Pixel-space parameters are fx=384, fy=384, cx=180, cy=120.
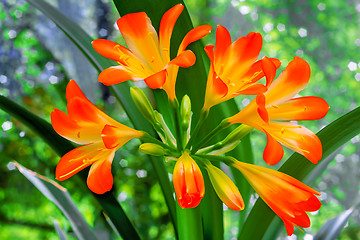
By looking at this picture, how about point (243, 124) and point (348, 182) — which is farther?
point (348, 182)

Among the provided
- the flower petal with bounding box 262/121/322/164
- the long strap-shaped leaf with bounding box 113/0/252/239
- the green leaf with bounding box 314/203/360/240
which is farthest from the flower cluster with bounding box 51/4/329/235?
the green leaf with bounding box 314/203/360/240

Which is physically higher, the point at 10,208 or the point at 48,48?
the point at 48,48

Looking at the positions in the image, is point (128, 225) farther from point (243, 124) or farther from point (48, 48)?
point (48, 48)

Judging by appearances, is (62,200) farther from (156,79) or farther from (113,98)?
(113,98)

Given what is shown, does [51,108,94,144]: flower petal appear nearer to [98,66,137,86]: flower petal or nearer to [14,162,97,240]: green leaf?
[98,66,137,86]: flower petal

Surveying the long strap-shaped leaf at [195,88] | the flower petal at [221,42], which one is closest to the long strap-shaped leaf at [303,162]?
the long strap-shaped leaf at [195,88]

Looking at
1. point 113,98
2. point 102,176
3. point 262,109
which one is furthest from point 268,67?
point 113,98

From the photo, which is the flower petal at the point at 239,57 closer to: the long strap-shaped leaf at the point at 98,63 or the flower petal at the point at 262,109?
the flower petal at the point at 262,109

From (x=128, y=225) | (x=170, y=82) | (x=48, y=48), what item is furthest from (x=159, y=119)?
(x=48, y=48)
